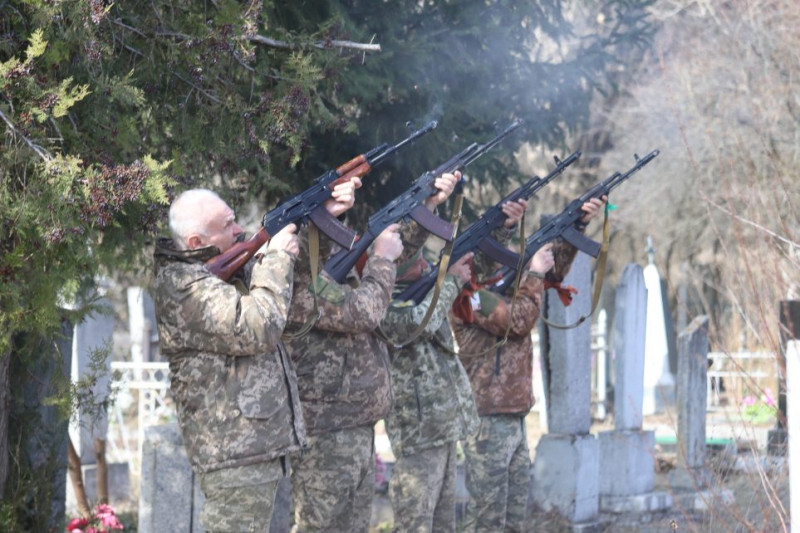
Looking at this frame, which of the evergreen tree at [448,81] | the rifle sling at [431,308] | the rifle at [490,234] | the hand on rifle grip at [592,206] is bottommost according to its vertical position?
the rifle sling at [431,308]

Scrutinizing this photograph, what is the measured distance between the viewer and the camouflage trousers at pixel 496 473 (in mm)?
6621

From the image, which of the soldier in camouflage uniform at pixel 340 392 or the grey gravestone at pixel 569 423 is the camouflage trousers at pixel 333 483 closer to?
the soldier in camouflage uniform at pixel 340 392

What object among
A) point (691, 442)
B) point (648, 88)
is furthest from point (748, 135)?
point (691, 442)

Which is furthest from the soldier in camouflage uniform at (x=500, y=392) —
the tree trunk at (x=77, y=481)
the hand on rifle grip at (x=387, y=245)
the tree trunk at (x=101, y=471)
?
the tree trunk at (x=101, y=471)

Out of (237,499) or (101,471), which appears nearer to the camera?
(237,499)

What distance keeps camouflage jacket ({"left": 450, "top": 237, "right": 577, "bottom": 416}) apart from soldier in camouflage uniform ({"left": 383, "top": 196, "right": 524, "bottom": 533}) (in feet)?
1.87

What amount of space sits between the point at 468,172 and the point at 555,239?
1.91 meters

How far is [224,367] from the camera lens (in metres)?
4.52

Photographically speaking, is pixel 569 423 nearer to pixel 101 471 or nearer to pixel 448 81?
pixel 448 81

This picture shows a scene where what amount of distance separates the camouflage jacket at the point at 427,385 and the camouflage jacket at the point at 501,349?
0.58 metres

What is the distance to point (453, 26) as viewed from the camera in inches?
320

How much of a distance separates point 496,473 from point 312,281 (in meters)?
2.11

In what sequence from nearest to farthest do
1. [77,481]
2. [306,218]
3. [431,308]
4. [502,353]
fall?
[306,218], [431,308], [502,353], [77,481]

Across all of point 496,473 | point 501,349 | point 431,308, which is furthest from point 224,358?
point 501,349
